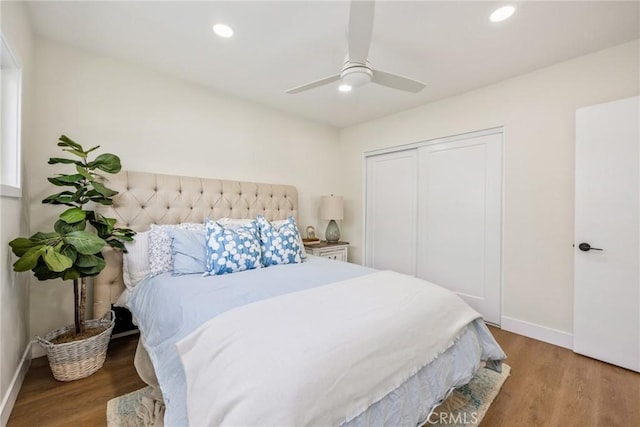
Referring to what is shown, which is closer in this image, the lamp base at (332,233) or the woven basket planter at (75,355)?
the woven basket planter at (75,355)

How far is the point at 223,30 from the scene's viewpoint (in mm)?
1897

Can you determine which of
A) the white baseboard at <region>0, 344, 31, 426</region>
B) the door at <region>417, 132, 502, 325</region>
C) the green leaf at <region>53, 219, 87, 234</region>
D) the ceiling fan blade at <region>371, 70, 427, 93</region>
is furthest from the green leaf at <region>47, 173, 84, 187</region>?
the door at <region>417, 132, 502, 325</region>

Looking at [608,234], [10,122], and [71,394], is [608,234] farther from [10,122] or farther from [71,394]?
[10,122]

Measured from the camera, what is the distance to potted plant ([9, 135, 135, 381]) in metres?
1.51

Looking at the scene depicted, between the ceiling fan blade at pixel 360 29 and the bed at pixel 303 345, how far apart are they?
138 centimetres

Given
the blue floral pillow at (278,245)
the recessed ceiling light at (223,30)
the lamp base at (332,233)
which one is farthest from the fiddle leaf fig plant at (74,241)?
the lamp base at (332,233)

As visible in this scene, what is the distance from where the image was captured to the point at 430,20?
1.77 meters

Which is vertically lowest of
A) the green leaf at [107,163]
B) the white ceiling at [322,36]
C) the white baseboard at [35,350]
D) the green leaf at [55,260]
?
the white baseboard at [35,350]

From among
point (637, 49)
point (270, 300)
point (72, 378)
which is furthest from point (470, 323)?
point (72, 378)

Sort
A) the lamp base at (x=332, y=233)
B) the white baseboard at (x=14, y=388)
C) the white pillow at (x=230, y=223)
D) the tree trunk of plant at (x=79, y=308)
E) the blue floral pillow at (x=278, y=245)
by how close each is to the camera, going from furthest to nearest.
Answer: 1. the lamp base at (x=332, y=233)
2. the white pillow at (x=230, y=223)
3. the blue floral pillow at (x=278, y=245)
4. the tree trunk of plant at (x=79, y=308)
5. the white baseboard at (x=14, y=388)

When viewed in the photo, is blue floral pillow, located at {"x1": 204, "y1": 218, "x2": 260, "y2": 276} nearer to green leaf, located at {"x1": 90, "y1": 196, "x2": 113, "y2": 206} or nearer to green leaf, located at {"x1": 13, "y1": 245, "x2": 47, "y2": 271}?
green leaf, located at {"x1": 90, "y1": 196, "x2": 113, "y2": 206}

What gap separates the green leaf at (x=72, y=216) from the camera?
5.47 ft

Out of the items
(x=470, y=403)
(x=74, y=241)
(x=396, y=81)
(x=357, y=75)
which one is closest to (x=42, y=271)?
(x=74, y=241)

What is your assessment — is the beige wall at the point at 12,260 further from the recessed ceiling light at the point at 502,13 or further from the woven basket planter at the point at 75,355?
the recessed ceiling light at the point at 502,13
